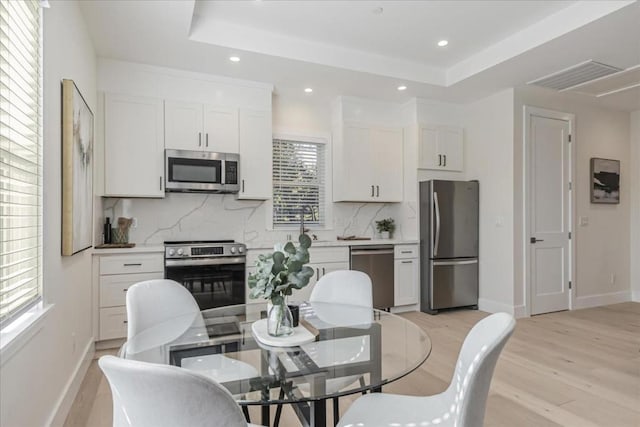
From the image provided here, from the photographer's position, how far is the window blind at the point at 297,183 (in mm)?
4699

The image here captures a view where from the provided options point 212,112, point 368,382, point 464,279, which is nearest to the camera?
point 368,382

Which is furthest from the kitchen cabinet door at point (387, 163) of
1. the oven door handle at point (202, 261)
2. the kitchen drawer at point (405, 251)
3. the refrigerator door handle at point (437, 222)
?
the oven door handle at point (202, 261)

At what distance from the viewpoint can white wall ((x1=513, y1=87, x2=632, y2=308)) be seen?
4.95 metres

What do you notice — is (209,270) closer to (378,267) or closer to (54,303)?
(54,303)

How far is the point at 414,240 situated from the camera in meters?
4.78

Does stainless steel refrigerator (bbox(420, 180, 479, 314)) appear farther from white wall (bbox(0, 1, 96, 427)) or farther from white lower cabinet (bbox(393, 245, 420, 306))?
white wall (bbox(0, 1, 96, 427))

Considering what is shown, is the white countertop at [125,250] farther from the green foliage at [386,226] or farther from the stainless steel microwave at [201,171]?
the green foliage at [386,226]

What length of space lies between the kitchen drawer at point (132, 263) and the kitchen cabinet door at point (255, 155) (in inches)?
43.8

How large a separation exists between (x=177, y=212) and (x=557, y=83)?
4.44m

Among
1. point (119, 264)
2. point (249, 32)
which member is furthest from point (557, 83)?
point (119, 264)

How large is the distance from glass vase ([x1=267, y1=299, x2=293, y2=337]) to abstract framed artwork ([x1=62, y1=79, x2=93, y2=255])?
1.47 meters

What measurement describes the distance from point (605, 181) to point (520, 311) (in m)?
2.37

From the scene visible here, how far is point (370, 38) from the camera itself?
3.62 meters

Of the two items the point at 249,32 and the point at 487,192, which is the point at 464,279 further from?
the point at 249,32
